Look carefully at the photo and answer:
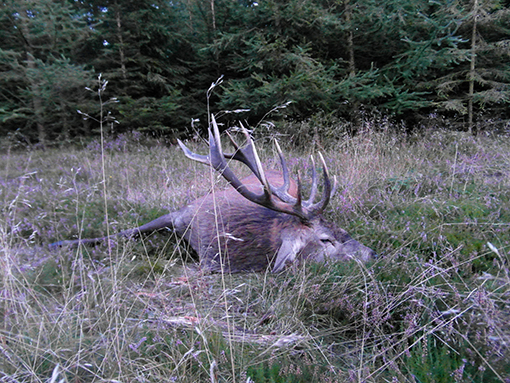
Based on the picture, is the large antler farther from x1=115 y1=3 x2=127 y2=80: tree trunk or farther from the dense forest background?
x1=115 y1=3 x2=127 y2=80: tree trunk

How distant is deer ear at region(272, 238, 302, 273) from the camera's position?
262cm

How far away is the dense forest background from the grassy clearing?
4.23m

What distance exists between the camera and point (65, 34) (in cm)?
952

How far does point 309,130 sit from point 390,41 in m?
4.02

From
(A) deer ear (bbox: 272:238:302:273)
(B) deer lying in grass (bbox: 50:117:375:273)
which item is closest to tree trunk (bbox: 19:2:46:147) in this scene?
(B) deer lying in grass (bbox: 50:117:375:273)

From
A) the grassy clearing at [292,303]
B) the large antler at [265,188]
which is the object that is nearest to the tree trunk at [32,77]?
the grassy clearing at [292,303]

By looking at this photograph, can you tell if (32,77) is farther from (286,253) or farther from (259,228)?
(286,253)

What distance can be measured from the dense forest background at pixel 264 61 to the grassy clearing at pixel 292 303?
4234mm

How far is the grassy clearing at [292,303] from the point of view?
1412mm

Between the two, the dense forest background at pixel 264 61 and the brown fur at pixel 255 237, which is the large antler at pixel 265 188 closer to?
the brown fur at pixel 255 237

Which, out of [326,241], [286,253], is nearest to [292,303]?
[286,253]

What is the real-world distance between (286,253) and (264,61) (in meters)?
6.85

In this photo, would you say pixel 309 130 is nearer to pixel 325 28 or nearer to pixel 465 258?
pixel 325 28

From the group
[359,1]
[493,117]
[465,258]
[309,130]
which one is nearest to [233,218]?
[465,258]
